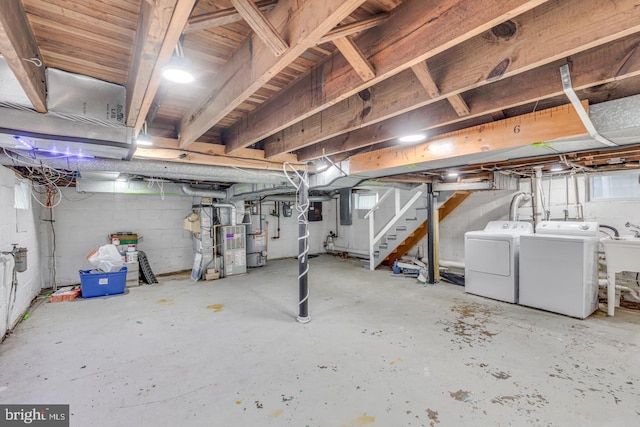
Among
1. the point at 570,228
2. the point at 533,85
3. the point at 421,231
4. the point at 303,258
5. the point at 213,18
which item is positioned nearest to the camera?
the point at 213,18

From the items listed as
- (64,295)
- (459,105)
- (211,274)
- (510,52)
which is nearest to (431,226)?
(459,105)

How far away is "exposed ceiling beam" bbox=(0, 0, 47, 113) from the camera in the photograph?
905mm

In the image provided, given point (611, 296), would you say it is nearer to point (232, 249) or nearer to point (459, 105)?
Result: point (459, 105)

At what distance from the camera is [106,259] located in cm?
466

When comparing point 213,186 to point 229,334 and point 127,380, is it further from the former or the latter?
point 127,380

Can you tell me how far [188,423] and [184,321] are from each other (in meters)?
1.88

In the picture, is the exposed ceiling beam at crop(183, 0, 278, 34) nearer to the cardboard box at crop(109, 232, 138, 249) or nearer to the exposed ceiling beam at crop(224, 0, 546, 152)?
the exposed ceiling beam at crop(224, 0, 546, 152)

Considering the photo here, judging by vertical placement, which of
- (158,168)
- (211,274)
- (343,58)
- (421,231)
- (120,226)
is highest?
(343,58)

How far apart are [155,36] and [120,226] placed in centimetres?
584

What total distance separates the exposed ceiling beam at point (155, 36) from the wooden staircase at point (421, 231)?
17.2 ft

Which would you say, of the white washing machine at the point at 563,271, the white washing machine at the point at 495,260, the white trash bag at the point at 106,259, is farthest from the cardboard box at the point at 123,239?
the white washing machine at the point at 563,271

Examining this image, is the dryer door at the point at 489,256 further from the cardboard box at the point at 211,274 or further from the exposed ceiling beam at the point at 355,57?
the cardboard box at the point at 211,274

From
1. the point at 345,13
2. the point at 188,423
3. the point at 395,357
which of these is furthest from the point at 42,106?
the point at 395,357

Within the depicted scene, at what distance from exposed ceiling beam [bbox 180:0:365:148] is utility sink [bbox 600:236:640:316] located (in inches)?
176
